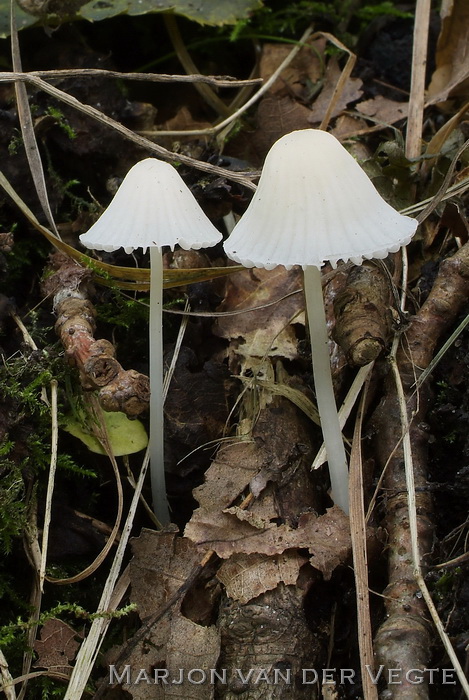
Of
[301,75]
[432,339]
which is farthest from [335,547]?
[301,75]

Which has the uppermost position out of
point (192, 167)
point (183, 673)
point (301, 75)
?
point (301, 75)

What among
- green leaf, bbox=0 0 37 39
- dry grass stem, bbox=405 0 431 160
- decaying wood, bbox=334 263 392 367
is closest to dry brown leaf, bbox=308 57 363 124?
dry grass stem, bbox=405 0 431 160

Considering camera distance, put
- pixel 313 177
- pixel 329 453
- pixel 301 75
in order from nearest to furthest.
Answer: pixel 313 177 → pixel 329 453 → pixel 301 75

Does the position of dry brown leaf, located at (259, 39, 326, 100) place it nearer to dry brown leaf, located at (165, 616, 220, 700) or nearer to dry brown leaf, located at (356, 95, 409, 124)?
dry brown leaf, located at (356, 95, 409, 124)

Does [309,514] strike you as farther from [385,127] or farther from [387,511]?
[385,127]

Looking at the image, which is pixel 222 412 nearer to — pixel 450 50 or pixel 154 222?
pixel 154 222

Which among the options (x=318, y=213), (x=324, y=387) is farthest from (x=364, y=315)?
(x=318, y=213)
